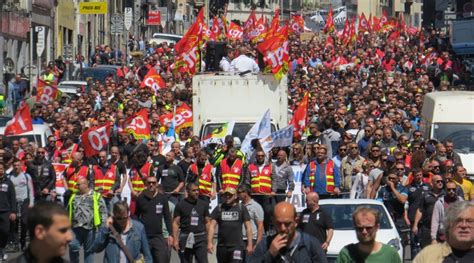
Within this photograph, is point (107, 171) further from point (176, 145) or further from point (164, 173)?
point (176, 145)

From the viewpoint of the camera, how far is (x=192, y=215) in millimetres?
18172

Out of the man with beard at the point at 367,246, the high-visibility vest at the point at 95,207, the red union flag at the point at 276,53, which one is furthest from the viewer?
the red union flag at the point at 276,53

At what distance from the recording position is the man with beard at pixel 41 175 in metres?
23.0

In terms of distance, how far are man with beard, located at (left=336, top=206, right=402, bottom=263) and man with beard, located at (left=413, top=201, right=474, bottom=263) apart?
2.30ft

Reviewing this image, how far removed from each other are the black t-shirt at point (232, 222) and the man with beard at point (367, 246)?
7.33 meters

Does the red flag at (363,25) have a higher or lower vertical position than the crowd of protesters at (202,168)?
higher

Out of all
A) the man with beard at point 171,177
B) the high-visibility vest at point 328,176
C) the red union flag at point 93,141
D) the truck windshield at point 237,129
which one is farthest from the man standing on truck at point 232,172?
the truck windshield at point 237,129

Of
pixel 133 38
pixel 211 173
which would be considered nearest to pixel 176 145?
pixel 211 173

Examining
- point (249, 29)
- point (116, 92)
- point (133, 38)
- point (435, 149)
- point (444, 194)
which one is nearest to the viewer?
point (444, 194)

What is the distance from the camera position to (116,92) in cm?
3891

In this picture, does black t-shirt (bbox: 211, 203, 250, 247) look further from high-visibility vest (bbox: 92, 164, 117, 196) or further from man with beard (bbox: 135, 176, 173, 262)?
high-visibility vest (bbox: 92, 164, 117, 196)

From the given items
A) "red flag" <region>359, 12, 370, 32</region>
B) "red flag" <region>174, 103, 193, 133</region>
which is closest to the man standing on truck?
"red flag" <region>174, 103, 193, 133</region>

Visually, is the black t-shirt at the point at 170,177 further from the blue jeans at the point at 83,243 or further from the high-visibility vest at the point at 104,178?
the blue jeans at the point at 83,243

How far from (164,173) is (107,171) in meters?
1.03
